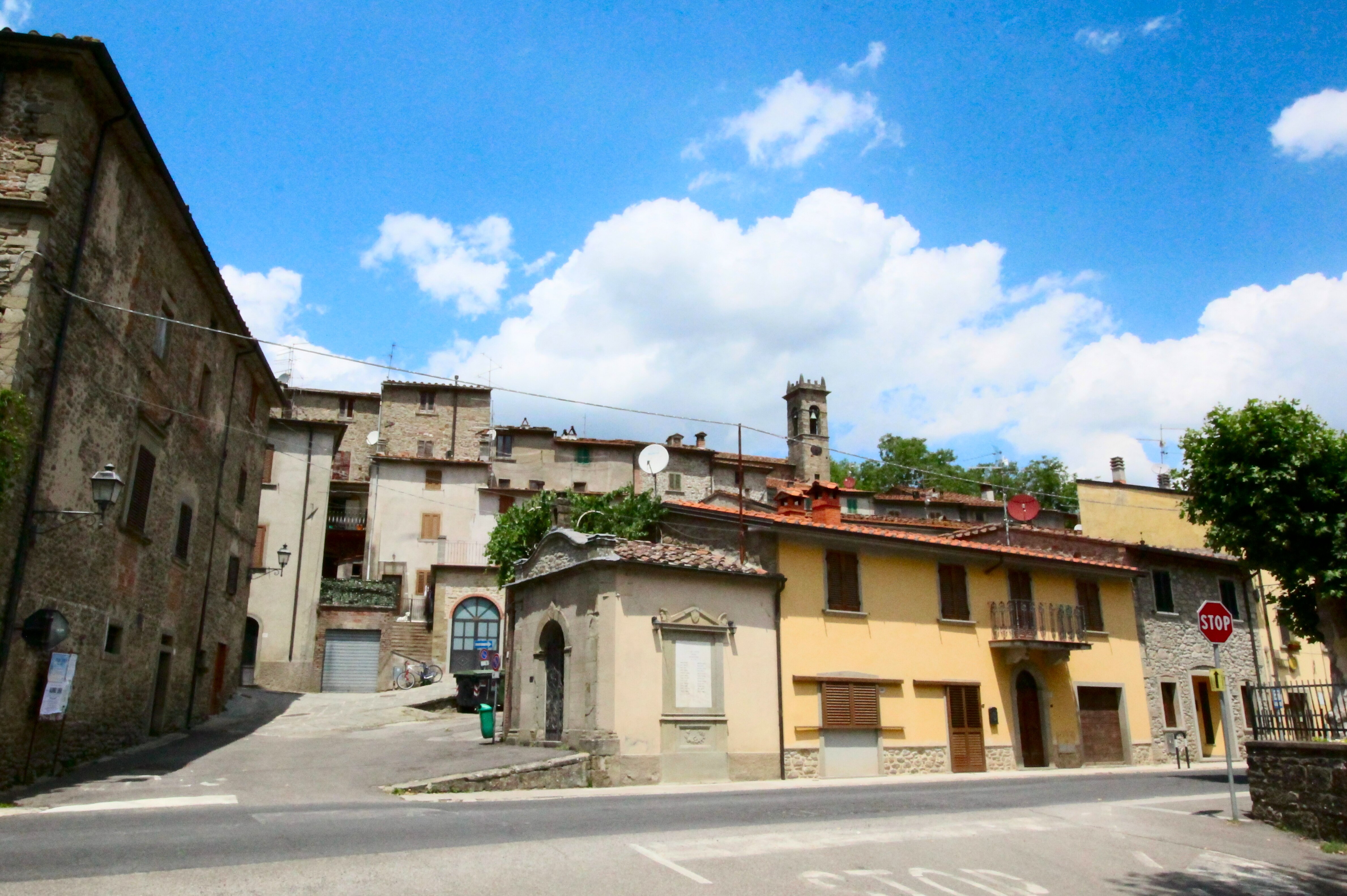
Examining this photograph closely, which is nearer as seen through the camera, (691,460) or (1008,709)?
(1008,709)

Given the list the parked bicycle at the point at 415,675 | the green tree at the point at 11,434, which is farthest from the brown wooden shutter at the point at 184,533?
the parked bicycle at the point at 415,675

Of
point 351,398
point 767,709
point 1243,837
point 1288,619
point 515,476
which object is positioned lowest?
point 1243,837

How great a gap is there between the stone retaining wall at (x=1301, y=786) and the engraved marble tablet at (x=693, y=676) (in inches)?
374

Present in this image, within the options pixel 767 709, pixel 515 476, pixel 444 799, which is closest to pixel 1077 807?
pixel 767 709

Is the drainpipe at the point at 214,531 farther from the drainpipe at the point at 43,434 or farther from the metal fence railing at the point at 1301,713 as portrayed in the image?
the metal fence railing at the point at 1301,713

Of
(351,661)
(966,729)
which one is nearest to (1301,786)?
(966,729)

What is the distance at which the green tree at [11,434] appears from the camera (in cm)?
1233

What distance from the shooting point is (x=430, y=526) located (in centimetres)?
4400

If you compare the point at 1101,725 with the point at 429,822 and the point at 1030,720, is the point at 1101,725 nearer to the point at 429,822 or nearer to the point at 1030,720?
the point at 1030,720

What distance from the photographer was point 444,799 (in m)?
14.0

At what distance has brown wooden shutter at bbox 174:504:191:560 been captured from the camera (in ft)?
67.1

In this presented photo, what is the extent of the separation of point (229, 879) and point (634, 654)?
11.3 meters

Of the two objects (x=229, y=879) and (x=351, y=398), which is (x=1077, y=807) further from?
(x=351, y=398)

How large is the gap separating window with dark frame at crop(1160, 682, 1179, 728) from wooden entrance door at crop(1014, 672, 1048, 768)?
16.6 ft
